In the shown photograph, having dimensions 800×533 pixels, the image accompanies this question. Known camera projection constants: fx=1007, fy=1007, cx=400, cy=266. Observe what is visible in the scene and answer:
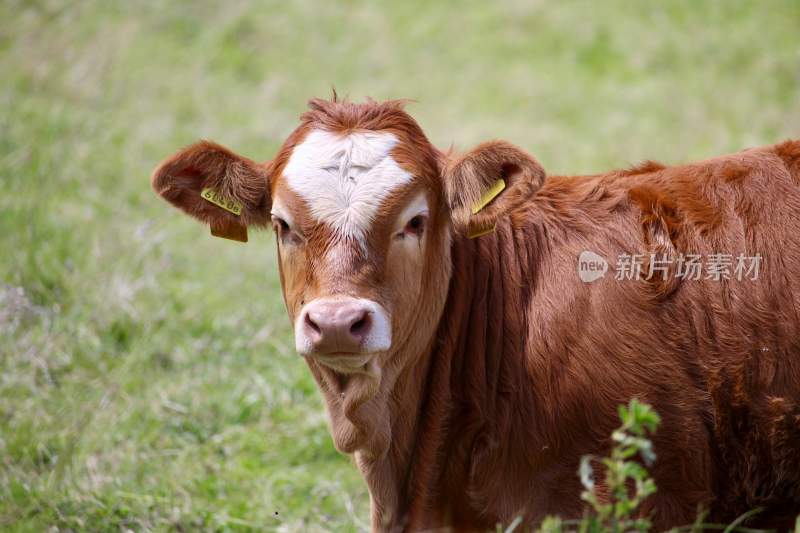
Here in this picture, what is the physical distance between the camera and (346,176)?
4016mm

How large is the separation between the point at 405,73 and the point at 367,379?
875 centimetres

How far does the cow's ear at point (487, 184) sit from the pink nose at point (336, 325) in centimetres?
71

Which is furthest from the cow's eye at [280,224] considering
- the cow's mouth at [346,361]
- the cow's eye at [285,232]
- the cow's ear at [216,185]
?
the cow's mouth at [346,361]

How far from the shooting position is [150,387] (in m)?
6.33

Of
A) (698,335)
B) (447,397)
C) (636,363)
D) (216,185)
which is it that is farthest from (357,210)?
(698,335)

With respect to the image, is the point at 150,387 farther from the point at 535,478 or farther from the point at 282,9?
the point at 282,9

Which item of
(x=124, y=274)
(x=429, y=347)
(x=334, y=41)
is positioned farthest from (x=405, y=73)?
(x=429, y=347)

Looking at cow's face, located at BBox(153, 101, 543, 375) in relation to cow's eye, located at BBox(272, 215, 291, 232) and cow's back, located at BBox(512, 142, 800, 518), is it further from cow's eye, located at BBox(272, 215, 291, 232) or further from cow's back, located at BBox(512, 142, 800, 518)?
cow's back, located at BBox(512, 142, 800, 518)

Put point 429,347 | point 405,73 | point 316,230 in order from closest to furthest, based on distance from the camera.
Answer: point 316,230 < point 429,347 < point 405,73

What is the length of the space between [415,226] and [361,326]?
594mm

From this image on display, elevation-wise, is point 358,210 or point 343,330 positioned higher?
point 358,210

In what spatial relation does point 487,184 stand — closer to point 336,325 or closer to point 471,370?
point 471,370

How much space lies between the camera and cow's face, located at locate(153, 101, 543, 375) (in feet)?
12.5

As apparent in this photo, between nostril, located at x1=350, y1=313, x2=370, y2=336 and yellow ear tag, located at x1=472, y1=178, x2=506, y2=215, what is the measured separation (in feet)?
2.41
